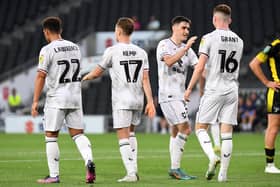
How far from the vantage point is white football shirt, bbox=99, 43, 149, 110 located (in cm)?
1109

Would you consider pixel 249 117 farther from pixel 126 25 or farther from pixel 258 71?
pixel 126 25

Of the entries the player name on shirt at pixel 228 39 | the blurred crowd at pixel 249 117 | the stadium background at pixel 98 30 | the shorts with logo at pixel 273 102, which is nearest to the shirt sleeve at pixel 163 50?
the player name on shirt at pixel 228 39

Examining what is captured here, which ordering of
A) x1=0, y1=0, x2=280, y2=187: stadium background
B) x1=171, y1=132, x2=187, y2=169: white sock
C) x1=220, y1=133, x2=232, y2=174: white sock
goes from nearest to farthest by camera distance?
x1=220, y1=133, x2=232, y2=174: white sock
x1=171, y1=132, x2=187, y2=169: white sock
x1=0, y1=0, x2=280, y2=187: stadium background

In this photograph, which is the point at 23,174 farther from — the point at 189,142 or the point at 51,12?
the point at 51,12

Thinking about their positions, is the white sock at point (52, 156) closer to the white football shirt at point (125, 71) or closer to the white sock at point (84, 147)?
the white sock at point (84, 147)

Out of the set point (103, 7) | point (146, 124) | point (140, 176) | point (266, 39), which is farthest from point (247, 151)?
point (103, 7)

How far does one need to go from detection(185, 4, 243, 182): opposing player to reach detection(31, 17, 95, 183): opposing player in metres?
1.49

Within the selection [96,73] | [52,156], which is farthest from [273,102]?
[52,156]

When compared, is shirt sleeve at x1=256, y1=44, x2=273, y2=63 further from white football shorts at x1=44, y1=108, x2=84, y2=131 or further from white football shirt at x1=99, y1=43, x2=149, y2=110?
white football shorts at x1=44, y1=108, x2=84, y2=131

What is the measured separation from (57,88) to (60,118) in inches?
15.4

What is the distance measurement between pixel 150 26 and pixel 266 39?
5.07 meters

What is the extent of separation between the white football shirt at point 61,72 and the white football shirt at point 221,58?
1.66 meters

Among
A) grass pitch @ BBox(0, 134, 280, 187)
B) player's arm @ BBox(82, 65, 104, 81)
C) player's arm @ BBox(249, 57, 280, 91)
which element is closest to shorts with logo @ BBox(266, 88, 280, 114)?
player's arm @ BBox(249, 57, 280, 91)

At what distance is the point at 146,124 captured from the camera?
104 ft
